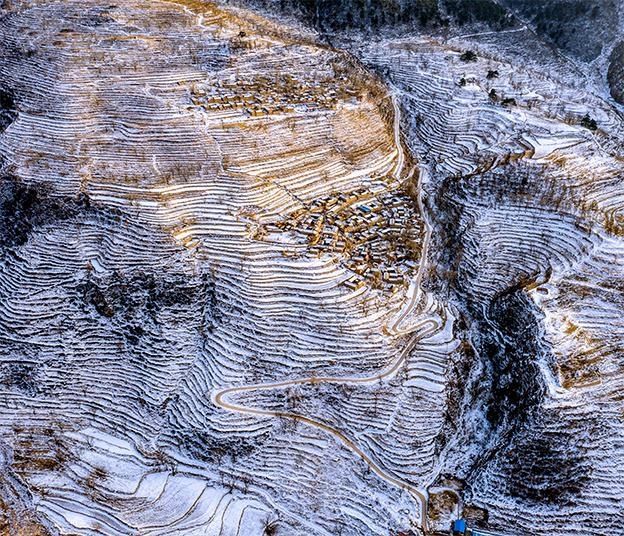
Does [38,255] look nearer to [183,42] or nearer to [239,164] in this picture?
[239,164]

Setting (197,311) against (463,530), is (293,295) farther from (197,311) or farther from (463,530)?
(463,530)

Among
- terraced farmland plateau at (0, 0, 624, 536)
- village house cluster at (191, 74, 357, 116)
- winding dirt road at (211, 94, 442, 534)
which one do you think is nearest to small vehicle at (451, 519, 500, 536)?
terraced farmland plateau at (0, 0, 624, 536)

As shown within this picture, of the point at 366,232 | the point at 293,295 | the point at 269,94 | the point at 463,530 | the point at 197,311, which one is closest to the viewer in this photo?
the point at 463,530

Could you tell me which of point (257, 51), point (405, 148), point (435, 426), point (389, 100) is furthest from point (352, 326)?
point (257, 51)

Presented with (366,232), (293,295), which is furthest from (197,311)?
(366,232)

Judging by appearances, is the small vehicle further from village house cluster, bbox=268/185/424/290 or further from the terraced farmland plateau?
village house cluster, bbox=268/185/424/290

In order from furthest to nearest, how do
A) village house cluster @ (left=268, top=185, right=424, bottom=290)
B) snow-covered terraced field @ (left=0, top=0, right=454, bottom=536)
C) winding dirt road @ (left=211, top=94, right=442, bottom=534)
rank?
1. village house cluster @ (left=268, top=185, right=424, bottom=290)
2. winding dirt road @ (left=211, top=94, right=442, bottom=534)
3. snow-covered terraced field @ (left=0, top=0, right=454, bottom=536)
